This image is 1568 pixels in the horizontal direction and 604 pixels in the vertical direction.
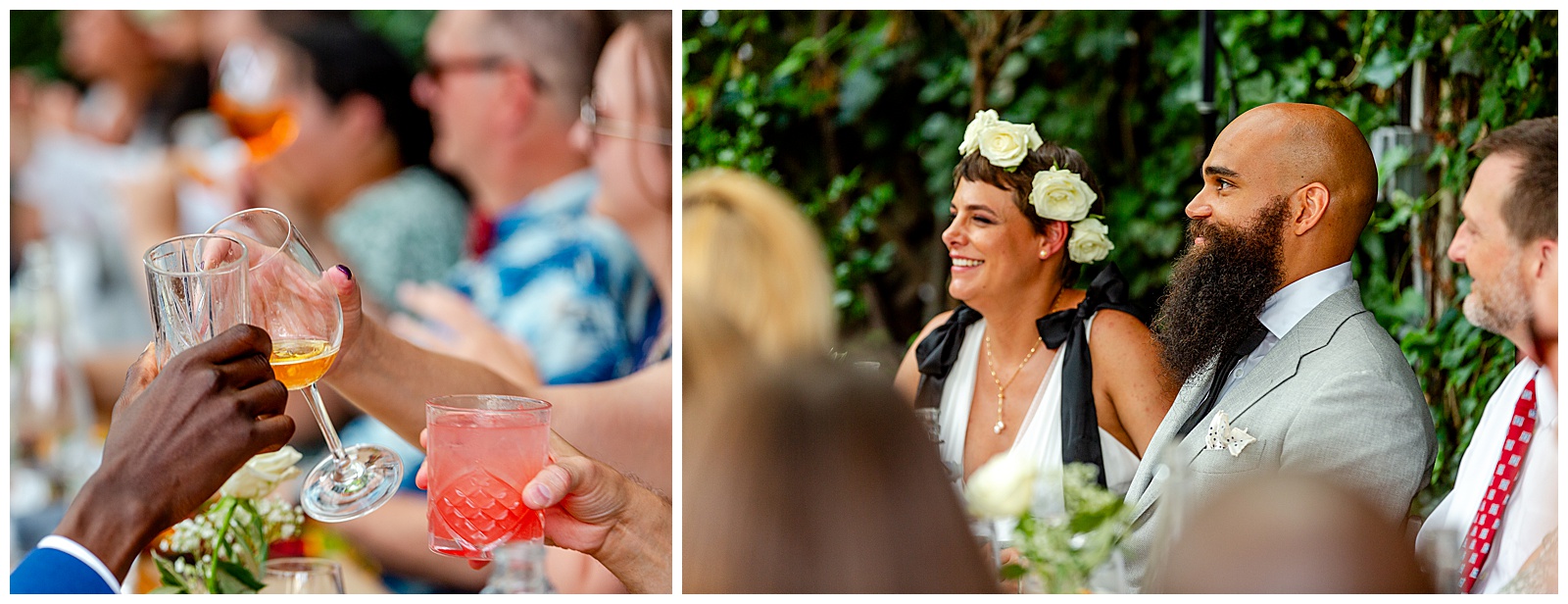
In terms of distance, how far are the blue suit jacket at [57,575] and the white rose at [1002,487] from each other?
124 centimetres

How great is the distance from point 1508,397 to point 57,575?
1.96 meters

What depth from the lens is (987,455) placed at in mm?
2205

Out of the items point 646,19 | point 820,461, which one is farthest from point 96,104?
point 820,461

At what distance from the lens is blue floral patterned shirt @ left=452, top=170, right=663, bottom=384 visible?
2793mm

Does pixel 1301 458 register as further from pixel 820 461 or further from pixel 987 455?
pixel 820 461

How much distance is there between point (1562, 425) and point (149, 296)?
192 centimetres

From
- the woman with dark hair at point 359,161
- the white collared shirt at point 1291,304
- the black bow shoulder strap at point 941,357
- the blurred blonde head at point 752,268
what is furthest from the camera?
the woman with dark hair at point 359,161

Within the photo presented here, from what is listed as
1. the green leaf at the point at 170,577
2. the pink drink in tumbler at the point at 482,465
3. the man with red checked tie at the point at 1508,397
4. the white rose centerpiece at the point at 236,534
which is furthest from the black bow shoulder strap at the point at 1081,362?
the green leaf at the point at 170,577

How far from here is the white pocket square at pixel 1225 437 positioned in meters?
1.94

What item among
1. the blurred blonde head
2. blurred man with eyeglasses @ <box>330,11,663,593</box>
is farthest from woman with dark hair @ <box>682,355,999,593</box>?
blurred man with eyeglasses @ <box>330,11,663,593</box>

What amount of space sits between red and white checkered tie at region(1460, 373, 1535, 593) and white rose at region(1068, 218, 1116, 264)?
2.22 ft

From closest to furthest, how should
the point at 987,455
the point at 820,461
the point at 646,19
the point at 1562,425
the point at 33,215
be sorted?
the point at 820,461
the point at 1562,425
the point at 987,455
the point at 646,19
the point at 33,215

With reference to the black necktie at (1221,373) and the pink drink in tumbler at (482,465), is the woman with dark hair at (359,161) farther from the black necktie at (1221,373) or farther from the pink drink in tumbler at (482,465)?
the black necktie at (1221,373)

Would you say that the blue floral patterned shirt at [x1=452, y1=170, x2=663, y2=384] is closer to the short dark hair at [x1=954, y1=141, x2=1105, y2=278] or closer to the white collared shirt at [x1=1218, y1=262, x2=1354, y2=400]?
the short dark hair at [x1=954, y1=141, x2=1105, y2=278]
